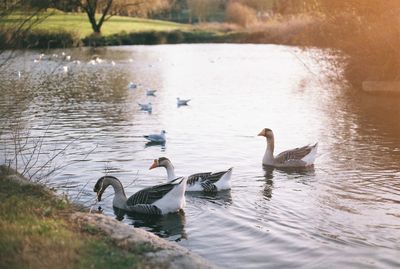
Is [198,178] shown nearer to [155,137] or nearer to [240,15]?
[155,137]

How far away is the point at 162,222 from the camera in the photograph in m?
12.3

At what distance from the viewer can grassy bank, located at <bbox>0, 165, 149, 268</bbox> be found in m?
7.02

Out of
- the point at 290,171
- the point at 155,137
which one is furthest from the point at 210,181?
the point at 155,137

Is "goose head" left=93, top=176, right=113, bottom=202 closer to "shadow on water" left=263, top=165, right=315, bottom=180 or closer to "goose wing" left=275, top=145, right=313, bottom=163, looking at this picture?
"shadow on water" left=263, top=165, right=315, bottom=180

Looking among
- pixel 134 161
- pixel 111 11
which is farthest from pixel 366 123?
pixel 111 11

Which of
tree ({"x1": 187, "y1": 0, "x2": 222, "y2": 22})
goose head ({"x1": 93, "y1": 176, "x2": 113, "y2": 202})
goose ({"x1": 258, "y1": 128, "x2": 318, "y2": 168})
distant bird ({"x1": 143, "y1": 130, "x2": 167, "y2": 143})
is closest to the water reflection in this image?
distant bird ({"x1": 143, "y1": 130, "x2": 167, "y2": 143})

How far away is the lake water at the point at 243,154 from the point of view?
10930 millimetres

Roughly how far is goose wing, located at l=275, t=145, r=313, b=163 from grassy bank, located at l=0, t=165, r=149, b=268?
893 cm

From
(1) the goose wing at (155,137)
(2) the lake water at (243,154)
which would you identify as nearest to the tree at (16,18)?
(2) the lake water at (243,154)

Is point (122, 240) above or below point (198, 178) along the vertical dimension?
above

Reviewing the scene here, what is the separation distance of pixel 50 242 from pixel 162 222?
5.03m

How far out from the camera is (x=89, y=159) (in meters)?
17.3

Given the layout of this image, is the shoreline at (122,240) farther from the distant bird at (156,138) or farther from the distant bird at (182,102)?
the distant bird at (182,102)

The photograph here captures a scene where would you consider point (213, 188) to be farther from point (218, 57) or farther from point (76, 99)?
point (218, 57)
